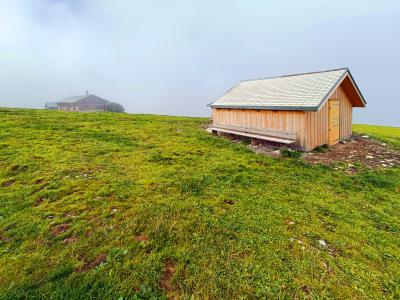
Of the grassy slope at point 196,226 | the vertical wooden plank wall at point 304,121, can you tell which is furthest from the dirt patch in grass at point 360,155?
the grassy slope at point 196,226

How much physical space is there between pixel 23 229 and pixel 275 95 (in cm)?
1195

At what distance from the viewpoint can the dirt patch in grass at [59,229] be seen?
14.7 feet

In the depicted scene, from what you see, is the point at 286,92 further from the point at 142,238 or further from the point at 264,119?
the point at 142,238

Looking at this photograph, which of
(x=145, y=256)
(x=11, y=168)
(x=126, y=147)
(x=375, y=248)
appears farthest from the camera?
(x=126, y=147)

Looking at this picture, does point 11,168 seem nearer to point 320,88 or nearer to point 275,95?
point 275,95

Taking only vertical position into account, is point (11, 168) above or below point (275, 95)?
below

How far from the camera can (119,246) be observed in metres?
4.16

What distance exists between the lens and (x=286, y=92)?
12094 mm

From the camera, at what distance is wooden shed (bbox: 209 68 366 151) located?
34.1 feet

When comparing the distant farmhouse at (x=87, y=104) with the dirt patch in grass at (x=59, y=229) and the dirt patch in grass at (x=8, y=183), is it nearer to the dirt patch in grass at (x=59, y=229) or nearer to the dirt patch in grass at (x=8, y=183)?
the dirt patch in grass at (x=8, y=183)

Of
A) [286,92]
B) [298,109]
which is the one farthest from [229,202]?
[286,92]

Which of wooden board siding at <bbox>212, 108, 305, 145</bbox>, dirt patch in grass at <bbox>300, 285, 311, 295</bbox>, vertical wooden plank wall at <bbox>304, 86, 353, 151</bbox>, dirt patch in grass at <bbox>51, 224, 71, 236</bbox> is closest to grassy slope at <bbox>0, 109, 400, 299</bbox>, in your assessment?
dirt patch in grass at <bbox>300, 285, 311, 295</bbox>

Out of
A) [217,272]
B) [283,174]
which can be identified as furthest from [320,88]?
[217,272]

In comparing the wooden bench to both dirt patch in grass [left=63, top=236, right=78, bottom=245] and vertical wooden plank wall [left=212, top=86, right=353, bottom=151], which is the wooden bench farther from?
dirt patch in grass [left=63, top=236, right=78, bottom=245]
